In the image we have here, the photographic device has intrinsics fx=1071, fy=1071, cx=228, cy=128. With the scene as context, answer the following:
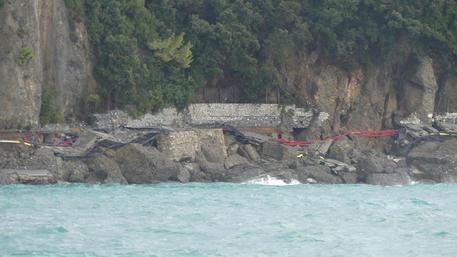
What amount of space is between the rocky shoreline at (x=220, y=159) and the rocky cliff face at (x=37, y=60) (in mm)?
2731

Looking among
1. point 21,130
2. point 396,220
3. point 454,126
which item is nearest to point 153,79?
point 21,130

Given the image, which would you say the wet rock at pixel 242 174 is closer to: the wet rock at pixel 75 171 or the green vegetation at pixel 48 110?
the wet rock at pixel 75 171

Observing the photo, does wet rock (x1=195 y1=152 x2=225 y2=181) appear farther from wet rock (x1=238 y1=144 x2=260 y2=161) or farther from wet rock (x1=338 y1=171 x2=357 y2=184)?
wet rock (x1=338 y1=171 x2=357 y2=184)

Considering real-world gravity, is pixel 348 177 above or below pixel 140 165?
below

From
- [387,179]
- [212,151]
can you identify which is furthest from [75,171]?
[387,179]

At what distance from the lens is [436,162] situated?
56969 millimetres

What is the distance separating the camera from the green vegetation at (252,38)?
60.6m

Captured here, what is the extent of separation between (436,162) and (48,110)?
2060cm

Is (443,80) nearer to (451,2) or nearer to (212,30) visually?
(451,2)

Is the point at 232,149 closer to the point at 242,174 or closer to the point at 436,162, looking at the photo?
the point at 242,174

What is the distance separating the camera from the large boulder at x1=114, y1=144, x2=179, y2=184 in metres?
49.9

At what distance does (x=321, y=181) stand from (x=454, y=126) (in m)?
Answer: 13.1

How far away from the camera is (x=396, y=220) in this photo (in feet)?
129

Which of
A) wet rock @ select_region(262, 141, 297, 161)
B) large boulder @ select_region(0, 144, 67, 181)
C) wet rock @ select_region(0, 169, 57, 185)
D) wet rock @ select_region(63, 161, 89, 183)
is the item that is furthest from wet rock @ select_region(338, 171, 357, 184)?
wet rock @ select_region(0, 169, 57, 185)
